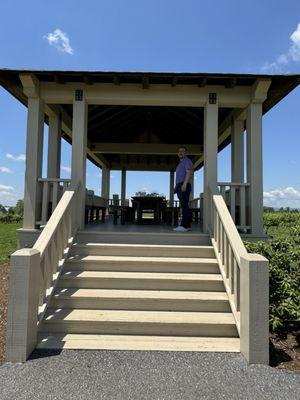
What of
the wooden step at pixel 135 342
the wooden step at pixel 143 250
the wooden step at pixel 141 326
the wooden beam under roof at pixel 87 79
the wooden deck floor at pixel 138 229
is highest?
the wooden beam under roof at pixel 87 79

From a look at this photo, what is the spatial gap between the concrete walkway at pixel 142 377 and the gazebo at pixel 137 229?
19cm

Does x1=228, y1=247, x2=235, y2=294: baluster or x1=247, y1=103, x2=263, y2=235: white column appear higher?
x1=247, y1=103, x2=263, y2=235: white column

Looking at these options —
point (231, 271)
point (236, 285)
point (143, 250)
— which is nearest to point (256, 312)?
point (236, 285)

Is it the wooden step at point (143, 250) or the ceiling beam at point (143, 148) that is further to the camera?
the ceiling beam at point (143, 148)

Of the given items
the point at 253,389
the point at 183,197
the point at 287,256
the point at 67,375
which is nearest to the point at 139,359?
the point at 67,375

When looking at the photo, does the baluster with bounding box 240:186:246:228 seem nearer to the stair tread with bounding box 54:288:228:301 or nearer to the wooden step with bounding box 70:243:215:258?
the wooden step with bounding box 70:243:215:258

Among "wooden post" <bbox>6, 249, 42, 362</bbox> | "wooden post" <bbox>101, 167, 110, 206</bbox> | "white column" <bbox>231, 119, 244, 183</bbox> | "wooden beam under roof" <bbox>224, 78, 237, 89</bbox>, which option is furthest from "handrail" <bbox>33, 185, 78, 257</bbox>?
"wooden post" <bbox>101, 167, 110, 206</bbox>

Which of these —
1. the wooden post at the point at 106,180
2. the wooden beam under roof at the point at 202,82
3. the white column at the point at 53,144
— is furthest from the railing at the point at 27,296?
the wooden post at the point at 106,180

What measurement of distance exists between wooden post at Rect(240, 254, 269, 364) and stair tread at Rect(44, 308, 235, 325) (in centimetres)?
43

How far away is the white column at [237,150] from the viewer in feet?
23.0

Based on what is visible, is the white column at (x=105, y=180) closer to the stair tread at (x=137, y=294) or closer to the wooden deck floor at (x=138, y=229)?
the wooden deck floor at (x=138, y=229)

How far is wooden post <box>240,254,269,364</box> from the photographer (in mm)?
2854

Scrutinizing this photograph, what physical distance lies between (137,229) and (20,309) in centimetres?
337

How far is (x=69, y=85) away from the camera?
18.4 feet
